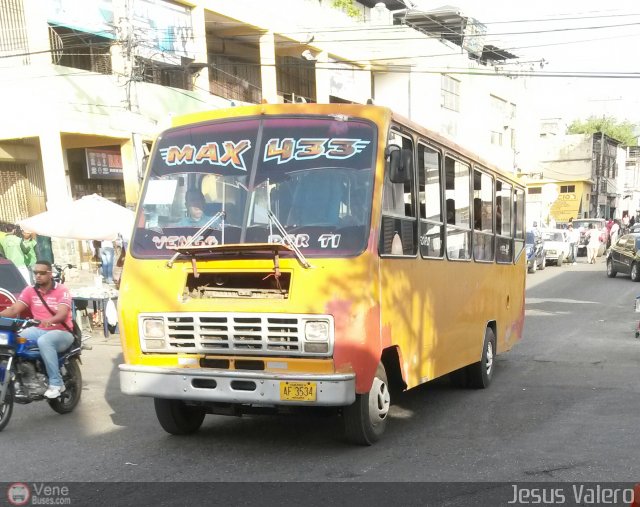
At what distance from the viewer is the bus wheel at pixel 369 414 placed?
5578 mm

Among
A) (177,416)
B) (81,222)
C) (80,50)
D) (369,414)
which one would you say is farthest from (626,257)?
(177,416)

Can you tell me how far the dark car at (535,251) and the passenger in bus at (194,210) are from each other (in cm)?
2184

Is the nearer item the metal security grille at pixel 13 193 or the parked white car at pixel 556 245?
the metal security grille at pixel 13 193

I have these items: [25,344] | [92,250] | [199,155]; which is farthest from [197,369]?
[92,250]

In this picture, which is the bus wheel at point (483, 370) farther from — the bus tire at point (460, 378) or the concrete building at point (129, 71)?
the concrete building at point (129, 71)

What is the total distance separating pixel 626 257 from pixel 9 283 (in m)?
19.7

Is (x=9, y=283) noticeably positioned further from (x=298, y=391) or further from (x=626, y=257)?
(x=626, y=257)

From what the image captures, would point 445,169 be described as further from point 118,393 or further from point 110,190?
point 110,190

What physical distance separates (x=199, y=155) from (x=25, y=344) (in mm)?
2805

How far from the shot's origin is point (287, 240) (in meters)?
5.49

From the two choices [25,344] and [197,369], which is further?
[25,344]

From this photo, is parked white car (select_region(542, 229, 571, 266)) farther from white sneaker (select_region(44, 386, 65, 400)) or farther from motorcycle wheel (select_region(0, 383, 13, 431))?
motorcycle wheel (select_region(0, 383, 13, 431))

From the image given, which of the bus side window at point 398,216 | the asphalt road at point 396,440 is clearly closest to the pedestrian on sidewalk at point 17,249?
the asphalt road at point 396,440

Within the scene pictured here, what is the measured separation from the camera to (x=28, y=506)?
4691mm
